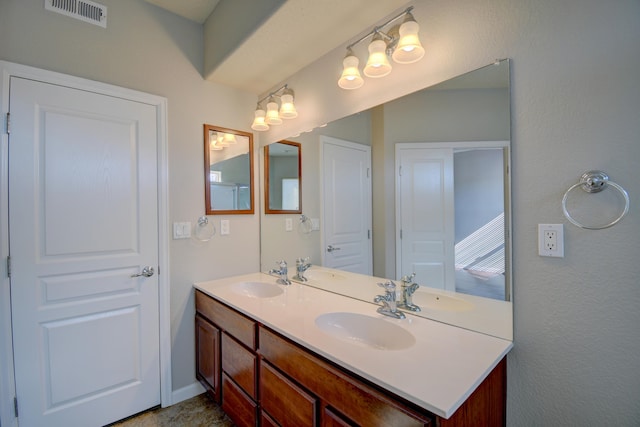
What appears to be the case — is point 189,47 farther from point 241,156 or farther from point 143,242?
point 143,242

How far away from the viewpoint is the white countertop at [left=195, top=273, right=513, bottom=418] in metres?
0.81

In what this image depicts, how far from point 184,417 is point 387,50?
2485 mm

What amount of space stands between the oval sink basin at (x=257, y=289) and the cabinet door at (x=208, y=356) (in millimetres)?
303

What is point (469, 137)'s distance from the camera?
1.28 m

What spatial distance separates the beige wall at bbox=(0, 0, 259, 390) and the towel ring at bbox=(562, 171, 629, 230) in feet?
6.62

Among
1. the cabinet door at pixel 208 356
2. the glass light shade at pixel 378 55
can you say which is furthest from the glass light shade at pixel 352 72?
the cabinet door at pixel 208 356

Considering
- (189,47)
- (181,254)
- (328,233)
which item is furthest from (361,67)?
(181,254)

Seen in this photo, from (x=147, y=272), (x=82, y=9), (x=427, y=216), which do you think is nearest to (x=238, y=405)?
(x=147, y=272)

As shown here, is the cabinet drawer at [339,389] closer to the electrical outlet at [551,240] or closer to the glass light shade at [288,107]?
the electrical outlet at [551,240]

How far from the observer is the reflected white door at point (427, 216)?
4.43ft

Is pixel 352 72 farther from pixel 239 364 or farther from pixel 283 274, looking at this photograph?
pixel 239 364

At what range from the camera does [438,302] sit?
1.34 metres

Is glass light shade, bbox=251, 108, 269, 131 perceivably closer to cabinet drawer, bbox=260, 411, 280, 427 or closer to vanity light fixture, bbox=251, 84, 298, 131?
vanity light fixture, bbox=251, 84, 298, 131

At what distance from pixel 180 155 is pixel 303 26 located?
1187 millimetres
